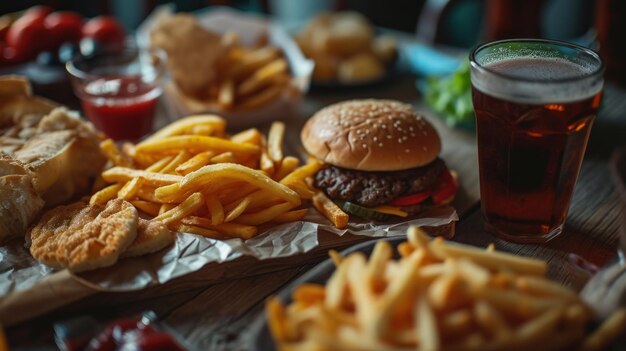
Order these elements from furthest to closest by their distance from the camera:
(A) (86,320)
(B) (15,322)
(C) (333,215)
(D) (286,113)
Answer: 1. (D) (286,113)
2. (C) (333,215)
3. (B) (15,322)
4. (A) (86,320)

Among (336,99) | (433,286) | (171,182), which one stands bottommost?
(336,99)

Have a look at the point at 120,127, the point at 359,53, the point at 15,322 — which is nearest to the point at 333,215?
the point at 15,322

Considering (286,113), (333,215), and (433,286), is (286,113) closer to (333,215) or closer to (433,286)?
(333,215)

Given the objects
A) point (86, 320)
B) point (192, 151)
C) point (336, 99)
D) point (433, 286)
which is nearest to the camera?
point (433, 286)

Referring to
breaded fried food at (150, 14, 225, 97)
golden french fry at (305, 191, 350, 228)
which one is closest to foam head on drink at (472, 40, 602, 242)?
A: golden french fry at (305, 191, 350, 228)

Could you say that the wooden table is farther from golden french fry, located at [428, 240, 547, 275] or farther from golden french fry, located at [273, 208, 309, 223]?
golden french fry, located at [428, 240, 547, 275]

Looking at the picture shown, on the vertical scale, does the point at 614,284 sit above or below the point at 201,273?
above

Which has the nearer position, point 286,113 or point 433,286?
point 433,286
